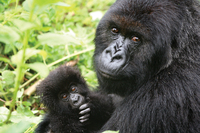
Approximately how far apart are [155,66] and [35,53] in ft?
5.39

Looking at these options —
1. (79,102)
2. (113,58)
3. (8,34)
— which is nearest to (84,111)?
(79,102)

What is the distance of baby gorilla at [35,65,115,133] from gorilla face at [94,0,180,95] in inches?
27.8

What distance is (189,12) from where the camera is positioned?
2.94 m

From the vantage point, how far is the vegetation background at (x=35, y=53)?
166cm

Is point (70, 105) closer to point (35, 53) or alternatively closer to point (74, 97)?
point (74, 97)

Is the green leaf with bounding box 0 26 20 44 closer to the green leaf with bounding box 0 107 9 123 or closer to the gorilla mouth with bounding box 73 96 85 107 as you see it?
the green leaf with bounding box 0 107 9 123

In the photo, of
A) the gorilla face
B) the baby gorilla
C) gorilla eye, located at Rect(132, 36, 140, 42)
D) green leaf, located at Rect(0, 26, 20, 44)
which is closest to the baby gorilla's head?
the baby gorilla

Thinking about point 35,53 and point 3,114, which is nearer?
point 35,53

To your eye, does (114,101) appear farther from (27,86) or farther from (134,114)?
(27,86)

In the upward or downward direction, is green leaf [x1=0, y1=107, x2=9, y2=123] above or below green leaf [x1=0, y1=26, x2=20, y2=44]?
below

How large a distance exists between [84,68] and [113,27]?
198 centimetres

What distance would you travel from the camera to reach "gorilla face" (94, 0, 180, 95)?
9.03 ft

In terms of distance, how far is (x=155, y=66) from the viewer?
113 inches

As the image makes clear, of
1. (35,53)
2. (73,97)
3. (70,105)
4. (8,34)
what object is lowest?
(70,105)
